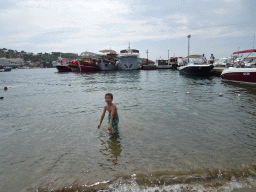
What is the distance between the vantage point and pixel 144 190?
129 inches

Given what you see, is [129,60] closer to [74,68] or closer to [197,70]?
[74,68]

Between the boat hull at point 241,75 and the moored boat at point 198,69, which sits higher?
the moored boat at point 198,69

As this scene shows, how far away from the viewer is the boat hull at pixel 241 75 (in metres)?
18.1

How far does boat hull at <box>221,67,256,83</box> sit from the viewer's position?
59.3ft

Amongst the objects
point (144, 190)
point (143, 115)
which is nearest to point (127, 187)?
point (144, 190)

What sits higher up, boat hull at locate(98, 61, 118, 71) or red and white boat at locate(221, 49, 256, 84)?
boat hull at locate(98, 61, 118, 71)

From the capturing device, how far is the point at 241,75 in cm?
1942

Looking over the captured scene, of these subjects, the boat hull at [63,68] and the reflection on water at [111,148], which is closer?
the reflection on water at [111,148]

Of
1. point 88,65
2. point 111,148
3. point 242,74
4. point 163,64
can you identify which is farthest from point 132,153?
point 163,64

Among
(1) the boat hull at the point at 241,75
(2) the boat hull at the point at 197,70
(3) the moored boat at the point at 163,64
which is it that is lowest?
(1) the boat hull at the point at 241,75

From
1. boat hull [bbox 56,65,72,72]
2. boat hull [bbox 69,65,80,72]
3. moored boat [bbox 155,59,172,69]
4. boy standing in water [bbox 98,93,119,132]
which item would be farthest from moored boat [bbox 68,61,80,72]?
boy standing in water [bbox 98,93,119,132]

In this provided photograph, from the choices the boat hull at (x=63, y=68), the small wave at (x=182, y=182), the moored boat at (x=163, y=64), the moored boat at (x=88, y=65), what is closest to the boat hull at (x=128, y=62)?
the moored boat at (x=88, y=65)

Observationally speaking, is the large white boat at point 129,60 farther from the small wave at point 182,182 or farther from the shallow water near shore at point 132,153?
the small wave at point 182,182

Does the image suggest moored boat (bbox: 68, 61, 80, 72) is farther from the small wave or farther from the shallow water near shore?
the small wave
